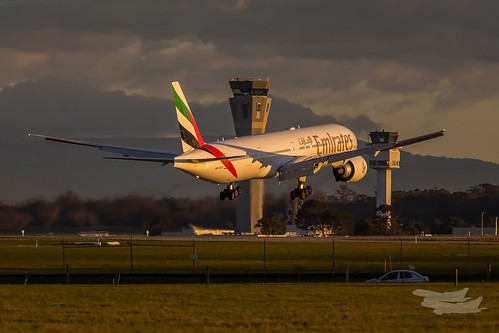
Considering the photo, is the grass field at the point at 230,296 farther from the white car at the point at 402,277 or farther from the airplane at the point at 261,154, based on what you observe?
the airplane at the point at 261,154

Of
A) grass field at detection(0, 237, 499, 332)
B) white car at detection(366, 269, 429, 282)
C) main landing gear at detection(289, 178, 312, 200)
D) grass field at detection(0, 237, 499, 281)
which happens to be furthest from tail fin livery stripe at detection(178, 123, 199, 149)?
white car at detection(366, 269, 429, 282)

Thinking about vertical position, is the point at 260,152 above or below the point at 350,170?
above

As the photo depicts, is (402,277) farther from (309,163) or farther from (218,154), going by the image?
(309,163)

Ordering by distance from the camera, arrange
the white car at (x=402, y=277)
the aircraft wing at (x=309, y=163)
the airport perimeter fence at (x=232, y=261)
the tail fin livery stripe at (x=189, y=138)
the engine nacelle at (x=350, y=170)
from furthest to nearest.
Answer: the engine nacelle at (x=350, y=170) < the aircraft wing at (x=309, y=163) < the tail fin livery stripe at (x=189, y=138) < the airport perimeter fence at (x=232, y=261) < the white car at (x=402, y=277)

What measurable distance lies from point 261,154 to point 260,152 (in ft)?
0.79

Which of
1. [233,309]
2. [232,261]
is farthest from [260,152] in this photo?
[233,309]

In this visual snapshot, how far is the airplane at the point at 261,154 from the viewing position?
8438 centimetres

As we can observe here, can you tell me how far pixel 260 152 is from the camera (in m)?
89.9

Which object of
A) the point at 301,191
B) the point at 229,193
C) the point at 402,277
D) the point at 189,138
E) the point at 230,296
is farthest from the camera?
the point at 301,191

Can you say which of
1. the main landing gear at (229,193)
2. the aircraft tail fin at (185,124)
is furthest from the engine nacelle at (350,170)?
the aircraft tail fin at (185,124)

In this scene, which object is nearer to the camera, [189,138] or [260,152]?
[189,138]

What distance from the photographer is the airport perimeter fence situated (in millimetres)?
82688

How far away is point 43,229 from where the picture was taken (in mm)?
113875

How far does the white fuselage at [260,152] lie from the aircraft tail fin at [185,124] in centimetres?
109
